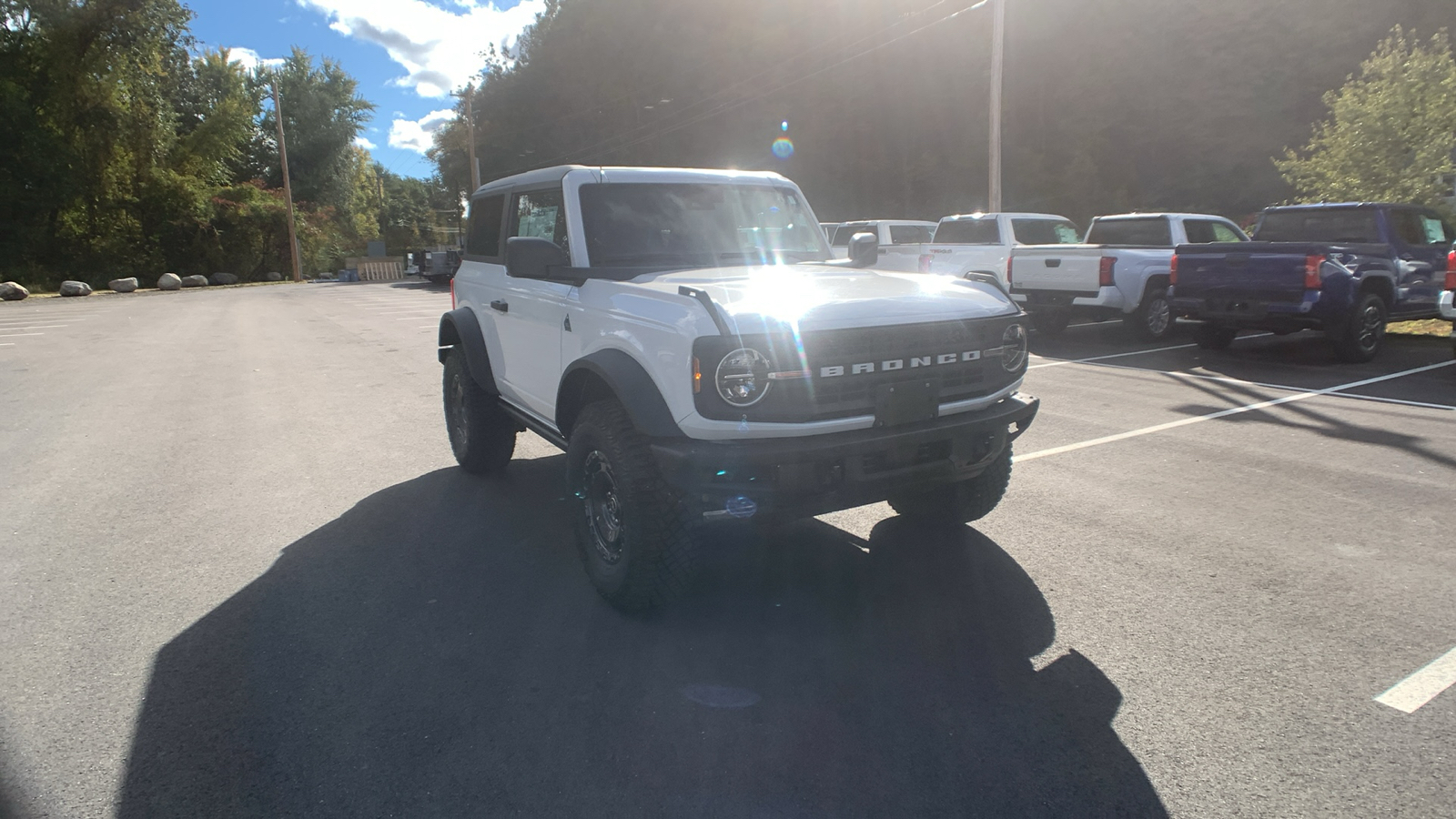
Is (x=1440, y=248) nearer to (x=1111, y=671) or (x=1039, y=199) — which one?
(x=1111, y=671)

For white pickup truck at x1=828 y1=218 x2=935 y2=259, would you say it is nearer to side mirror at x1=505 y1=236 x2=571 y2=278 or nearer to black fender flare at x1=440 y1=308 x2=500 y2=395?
black fender flare at x1=440 y1=308 x2=500 y2=395

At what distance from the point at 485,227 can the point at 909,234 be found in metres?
14.9

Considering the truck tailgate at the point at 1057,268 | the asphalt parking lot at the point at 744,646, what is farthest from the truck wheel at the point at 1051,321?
the asphalt parking lot at the point at 744,646

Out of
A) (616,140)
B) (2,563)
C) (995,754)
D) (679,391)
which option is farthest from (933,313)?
(616,140)

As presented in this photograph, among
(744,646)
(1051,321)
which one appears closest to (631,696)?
(744,646)

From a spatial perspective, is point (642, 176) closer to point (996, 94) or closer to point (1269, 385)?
point (1269, 385)

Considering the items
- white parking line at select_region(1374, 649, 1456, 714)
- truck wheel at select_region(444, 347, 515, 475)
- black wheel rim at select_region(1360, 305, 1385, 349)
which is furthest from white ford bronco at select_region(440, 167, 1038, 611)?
black wheel rim at select_region(1360, 305, 1385, 349)

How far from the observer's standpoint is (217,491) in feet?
19.5

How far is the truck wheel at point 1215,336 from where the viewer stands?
11.9 m

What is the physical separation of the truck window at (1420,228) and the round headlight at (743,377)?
11.2m

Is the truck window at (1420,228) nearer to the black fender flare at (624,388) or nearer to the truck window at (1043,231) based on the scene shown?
the truck window at (1043,231)

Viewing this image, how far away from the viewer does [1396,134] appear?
1625cm

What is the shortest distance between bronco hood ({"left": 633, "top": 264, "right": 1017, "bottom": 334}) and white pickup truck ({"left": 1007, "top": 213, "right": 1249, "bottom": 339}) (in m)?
9.14

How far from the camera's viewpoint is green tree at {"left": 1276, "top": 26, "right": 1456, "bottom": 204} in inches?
613
